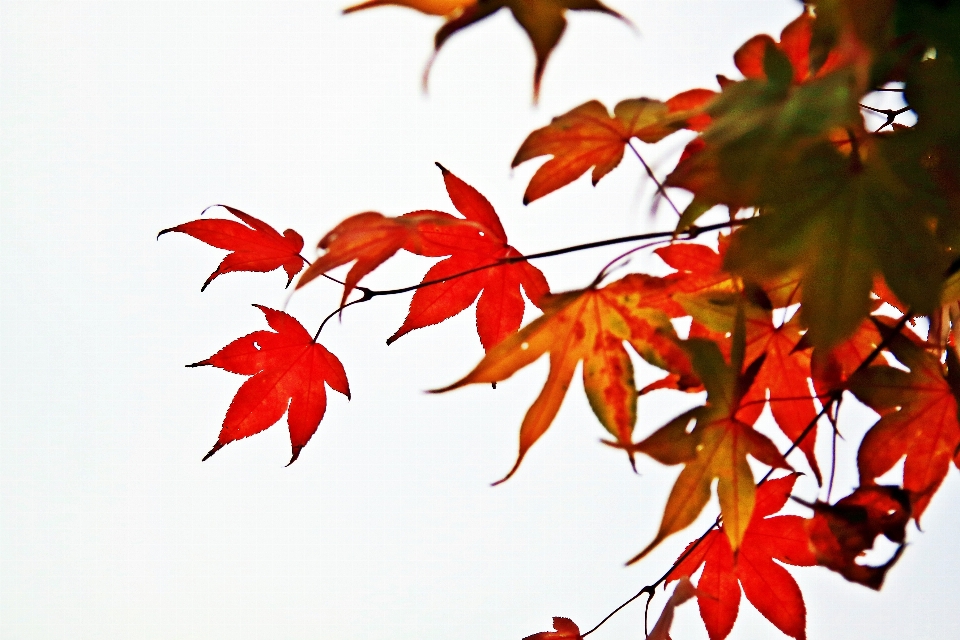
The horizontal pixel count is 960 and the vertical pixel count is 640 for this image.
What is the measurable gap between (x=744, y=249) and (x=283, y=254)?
1.15 feet

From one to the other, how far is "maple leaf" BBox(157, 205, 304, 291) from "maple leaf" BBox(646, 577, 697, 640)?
338 mm

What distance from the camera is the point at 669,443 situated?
388 mm

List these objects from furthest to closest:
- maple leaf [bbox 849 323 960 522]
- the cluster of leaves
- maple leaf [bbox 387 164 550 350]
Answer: maple leaf [bbox 387 164 550 350] < maple leaf [bbox 849 323 960 522] < the cluster of leaves

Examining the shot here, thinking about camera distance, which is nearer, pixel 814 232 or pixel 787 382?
pixel 814 232

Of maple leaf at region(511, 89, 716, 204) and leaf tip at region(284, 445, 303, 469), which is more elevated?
maple leaf at region(511, 89, 716, 204)

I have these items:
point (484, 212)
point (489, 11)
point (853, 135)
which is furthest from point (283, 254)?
point (853, 135)

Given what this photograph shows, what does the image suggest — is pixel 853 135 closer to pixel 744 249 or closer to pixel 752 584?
pixel 744 249

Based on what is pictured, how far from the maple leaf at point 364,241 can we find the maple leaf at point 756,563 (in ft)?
0.98

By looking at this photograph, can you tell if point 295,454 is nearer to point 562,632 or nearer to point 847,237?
point 562,632

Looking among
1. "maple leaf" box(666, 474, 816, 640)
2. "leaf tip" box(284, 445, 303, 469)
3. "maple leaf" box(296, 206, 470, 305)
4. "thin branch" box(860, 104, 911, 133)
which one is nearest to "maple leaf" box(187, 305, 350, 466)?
"leaf tip" box(284, 445, 303, 469)

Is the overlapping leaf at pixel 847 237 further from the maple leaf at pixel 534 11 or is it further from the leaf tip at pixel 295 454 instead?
the leaf tip at pixel 295 454

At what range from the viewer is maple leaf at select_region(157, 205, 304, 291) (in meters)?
0.56

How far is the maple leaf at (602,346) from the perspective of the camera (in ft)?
1.32

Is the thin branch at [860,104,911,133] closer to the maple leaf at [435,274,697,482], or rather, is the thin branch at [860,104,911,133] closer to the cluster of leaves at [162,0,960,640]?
the cluster of leaves at [162,0,960,640]
